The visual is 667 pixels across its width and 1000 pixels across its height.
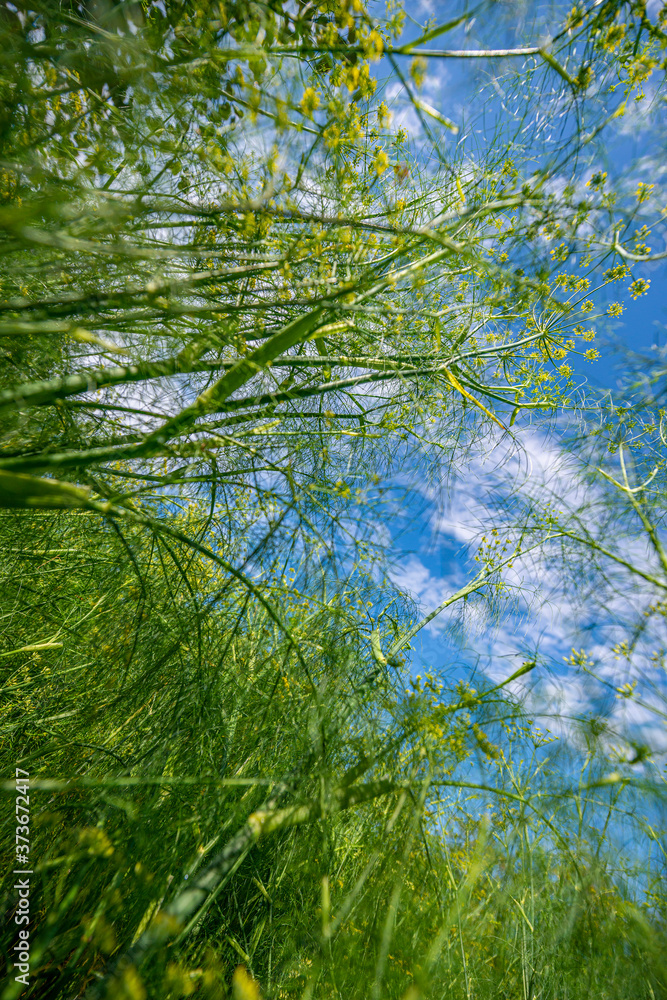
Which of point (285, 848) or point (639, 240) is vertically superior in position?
point (639, 240)

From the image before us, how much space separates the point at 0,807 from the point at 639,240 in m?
3.71

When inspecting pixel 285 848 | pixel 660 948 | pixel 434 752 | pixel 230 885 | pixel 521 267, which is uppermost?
pixel 521 267

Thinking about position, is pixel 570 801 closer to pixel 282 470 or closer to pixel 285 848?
pixel 285 848

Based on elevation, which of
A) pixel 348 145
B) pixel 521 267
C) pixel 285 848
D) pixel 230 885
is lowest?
pixel 230 885

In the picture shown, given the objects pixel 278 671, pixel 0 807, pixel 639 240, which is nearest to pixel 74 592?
pixel 0 807

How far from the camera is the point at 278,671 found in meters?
1.83

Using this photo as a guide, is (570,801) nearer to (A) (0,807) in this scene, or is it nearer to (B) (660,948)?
(B) (660,948)

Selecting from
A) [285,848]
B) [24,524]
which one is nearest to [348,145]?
[24,524]

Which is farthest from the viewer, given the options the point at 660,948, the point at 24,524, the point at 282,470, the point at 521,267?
the point at 24,524

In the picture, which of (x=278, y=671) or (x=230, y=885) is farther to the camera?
(x=230, y=885)

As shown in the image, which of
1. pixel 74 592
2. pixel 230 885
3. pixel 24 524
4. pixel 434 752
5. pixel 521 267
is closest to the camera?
pixel 434 752

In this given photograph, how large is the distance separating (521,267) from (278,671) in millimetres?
2024

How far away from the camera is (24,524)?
2266mm

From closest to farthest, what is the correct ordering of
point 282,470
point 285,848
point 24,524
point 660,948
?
point 660,948
point 285,848
point 282,470
point 24,524
